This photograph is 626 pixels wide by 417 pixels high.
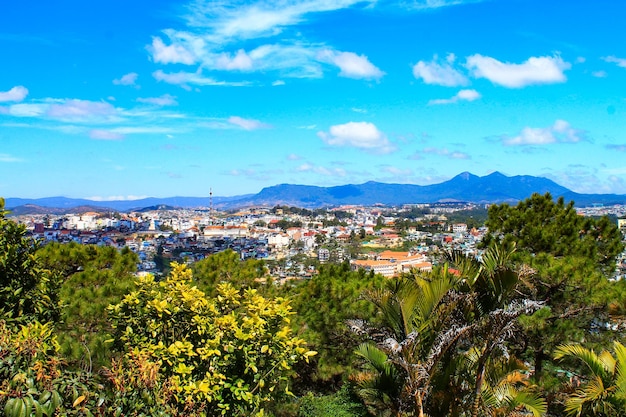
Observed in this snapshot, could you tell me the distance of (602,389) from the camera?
395 cm

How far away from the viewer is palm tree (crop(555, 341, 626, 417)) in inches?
153

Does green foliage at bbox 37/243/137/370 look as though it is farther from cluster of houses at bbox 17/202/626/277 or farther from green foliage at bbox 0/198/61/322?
cluster of houses at bbox 17/202/626/277

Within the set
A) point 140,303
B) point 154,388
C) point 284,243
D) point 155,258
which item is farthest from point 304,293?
point 284,243

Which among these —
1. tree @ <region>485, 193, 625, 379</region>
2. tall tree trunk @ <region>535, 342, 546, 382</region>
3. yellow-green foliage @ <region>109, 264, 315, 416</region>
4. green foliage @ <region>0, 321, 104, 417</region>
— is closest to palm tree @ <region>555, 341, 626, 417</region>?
tree @ <region>485, 193, 625, 379</region>

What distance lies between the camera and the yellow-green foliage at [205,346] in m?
3.34

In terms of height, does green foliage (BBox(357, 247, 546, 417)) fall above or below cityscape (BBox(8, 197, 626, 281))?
above

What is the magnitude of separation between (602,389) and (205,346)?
3.06 metres

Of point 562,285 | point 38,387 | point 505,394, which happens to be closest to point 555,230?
point 562,285

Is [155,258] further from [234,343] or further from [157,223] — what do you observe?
[157,223]

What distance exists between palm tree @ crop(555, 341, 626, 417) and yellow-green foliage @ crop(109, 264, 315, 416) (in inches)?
88.4

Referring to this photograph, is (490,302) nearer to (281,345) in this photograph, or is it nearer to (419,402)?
(419,402)

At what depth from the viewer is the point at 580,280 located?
22.5 feet

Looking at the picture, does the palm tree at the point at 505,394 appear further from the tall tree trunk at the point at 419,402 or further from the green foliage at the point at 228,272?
the green foliage at the point at 228,272

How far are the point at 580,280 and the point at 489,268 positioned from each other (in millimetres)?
3470
